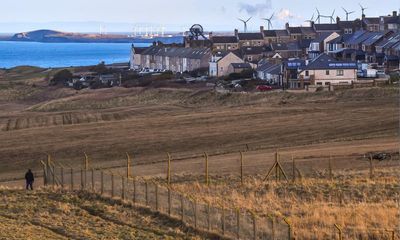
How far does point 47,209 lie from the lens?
26.1m

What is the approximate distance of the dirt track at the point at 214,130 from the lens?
42747 mm

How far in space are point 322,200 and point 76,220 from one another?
27.0ft

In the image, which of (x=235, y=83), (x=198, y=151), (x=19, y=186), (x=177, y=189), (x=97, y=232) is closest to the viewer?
(x=97, y=232)

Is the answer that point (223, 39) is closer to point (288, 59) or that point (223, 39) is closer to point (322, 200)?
point (288, 59)

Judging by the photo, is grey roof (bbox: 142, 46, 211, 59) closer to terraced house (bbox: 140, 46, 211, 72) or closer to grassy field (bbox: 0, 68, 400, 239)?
terraced house (bbox: 140, 46, 211, 72)

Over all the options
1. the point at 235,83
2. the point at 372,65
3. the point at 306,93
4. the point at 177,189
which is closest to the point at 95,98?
the point at 235,83

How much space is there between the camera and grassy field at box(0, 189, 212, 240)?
21.3 metres

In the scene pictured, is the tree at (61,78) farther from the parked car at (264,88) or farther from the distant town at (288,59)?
the parked car at (264,88)

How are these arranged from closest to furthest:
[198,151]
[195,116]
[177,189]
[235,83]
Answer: [177,189] → [198,151] → [195,116] → [235,83]

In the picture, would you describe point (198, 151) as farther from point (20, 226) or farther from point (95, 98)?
point (95, 98)

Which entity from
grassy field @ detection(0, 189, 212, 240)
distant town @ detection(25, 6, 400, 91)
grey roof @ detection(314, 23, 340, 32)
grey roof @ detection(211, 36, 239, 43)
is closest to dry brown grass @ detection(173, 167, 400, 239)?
grassy field @ detection(0, 189, 212, 240)

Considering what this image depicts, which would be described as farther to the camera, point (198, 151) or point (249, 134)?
point (249, 134)

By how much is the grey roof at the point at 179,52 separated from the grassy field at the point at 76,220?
291 feet

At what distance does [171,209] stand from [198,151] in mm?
19930
